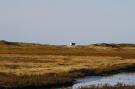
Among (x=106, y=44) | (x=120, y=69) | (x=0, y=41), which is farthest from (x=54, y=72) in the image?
(x=106, y=44)

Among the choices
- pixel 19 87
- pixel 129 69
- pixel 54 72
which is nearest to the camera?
pixel 19 87

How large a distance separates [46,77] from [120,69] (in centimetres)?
2244

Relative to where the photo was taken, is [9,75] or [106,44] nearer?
[9,75]

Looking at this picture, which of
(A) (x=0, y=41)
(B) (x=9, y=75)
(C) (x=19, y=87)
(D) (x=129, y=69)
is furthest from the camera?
(A) (x=0, y=41)

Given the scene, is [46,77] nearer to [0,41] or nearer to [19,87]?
[19,87]

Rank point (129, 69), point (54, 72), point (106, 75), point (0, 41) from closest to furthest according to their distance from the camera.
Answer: point (54, 72) < point (106, 75) < point (129, 69) < point (0, 41)

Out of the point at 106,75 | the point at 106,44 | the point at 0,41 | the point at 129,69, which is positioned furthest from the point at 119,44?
the point at 106,75

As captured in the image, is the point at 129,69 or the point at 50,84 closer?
the point at 50,84

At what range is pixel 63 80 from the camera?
4584cm

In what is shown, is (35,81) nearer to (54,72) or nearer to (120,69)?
(54,72)

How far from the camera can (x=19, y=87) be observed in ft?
131

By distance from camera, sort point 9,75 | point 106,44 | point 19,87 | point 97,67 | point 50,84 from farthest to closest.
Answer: point 106,44 < point 97,67 < point 9,75 < point 50,84 < point 19,87

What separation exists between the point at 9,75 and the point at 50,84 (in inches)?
196

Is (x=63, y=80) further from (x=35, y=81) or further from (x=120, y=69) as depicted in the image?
(x=120, y=69)
